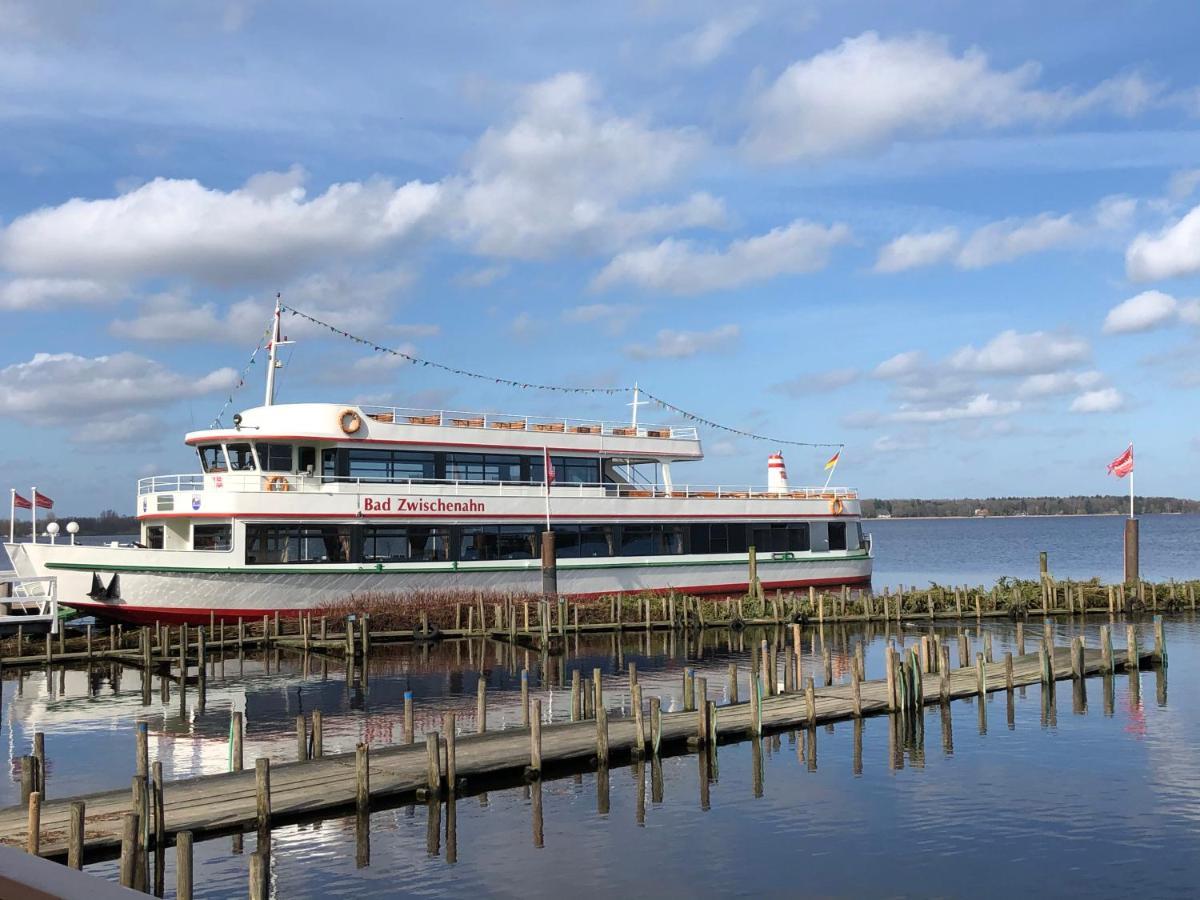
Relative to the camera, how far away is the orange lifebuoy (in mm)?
37156

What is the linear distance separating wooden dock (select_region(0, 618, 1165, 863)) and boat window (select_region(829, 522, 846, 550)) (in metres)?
21.9

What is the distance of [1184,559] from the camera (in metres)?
101

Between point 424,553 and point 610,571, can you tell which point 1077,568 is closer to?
point 610,571

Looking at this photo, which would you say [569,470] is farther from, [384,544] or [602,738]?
[602,738]

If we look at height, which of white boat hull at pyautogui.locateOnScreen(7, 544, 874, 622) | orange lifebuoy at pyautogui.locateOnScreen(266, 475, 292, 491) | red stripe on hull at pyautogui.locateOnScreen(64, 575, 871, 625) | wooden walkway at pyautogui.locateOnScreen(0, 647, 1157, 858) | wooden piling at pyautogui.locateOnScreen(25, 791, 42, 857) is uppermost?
orange lifebuoy at pyautogui.locateOnScreen(266, 475, 292, 491)

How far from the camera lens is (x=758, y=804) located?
18.6 metres

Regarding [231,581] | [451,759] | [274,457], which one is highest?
[274,457]

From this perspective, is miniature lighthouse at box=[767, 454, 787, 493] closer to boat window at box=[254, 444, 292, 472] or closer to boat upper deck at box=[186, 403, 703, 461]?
boat upper deck at box=[186, 403, 703, 461]

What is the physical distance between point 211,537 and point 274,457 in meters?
3.30

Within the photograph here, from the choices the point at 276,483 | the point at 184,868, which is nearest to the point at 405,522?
the point at 276,483

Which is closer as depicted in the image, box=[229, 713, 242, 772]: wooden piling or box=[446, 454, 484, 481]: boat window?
box=[229, 713, 242, 772]: wooden piling

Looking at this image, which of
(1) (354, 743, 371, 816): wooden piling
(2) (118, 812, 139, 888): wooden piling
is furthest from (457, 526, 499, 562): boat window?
(2) (118, 812, 139, 888): wooden piling

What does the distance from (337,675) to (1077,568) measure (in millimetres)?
73771

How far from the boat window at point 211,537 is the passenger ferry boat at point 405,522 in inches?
2.9
